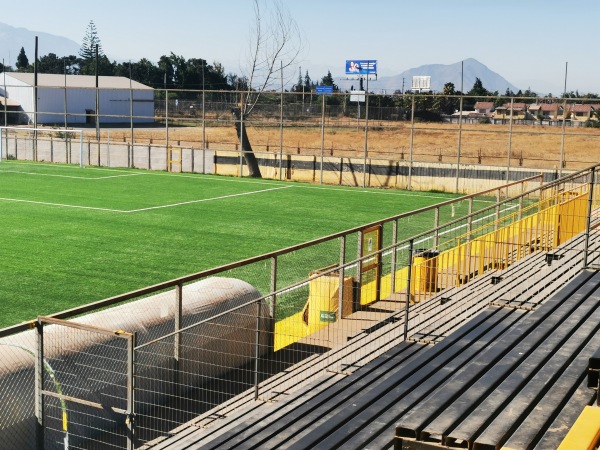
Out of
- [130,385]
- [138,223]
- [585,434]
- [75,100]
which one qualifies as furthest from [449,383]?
[75,100]

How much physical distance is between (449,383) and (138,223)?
20.0 m

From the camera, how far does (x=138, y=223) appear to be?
25.8 metres

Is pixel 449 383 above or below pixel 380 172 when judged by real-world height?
above

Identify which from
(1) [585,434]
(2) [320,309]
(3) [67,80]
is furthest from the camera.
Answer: (3) [67,80]

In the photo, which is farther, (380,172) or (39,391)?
(380,172)

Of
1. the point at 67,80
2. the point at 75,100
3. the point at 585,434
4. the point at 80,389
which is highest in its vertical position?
the point at 67,80

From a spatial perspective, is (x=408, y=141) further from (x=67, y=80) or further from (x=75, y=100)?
(x=67, y=80)

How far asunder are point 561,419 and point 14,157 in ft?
151

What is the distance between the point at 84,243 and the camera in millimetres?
22297

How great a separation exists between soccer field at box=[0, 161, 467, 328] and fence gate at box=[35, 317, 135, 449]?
560 cm

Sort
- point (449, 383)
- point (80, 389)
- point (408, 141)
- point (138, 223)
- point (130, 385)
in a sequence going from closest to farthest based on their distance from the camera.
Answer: point (449, 383) < point (130, 385) < point (80, 389) < point (138, 223) < point (408, 141)

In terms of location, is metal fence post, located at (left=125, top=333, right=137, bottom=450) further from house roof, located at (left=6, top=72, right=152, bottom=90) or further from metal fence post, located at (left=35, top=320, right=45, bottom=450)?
house roof, located at (left=6, top=72, right=152, bottom=90)

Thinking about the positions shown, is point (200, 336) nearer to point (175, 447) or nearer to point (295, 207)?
point (175, 447)

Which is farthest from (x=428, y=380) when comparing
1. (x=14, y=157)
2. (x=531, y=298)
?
(x=14, y=157)
